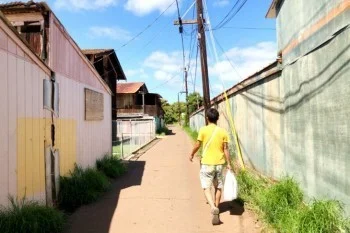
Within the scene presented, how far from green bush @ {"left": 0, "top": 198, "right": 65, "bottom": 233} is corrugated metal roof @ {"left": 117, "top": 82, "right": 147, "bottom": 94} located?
39.4 meters

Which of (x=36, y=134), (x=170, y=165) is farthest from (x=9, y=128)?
(x=170, y=165)

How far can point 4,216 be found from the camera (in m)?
4.66

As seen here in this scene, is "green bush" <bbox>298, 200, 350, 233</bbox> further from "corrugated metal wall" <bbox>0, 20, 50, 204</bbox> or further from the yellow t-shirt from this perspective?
"corrugated metal wall" <bbox>0, 20, 50, 204</bbox>

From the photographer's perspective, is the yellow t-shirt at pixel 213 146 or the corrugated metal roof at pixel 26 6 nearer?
the yellow t-shirt at pixel 213 146

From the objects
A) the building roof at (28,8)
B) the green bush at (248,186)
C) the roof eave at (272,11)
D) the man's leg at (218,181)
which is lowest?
the green bush at (248,186)

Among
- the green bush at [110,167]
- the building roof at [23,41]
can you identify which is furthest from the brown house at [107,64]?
the building roof at [23,41]

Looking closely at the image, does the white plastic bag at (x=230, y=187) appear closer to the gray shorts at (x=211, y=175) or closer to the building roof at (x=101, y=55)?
the gray shorts at (x=211, y=175)

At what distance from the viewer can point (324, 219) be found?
13.9 ft

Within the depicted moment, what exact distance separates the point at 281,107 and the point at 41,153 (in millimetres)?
4452

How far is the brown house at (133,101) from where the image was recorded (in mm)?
44941

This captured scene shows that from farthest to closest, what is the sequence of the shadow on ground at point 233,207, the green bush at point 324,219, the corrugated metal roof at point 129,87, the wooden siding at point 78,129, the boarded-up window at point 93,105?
the corrugated metal roof at point 129,87 → the boarded-up window at point 93,105 → the wooden siding at point 78,129 → the shadow on ground at point 233,207 → the green bush at point 324,219

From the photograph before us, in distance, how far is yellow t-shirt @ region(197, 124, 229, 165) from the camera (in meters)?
6.05

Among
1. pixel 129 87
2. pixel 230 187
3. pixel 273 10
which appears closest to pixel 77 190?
pixel 230 187

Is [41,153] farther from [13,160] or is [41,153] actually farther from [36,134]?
[13,160]
